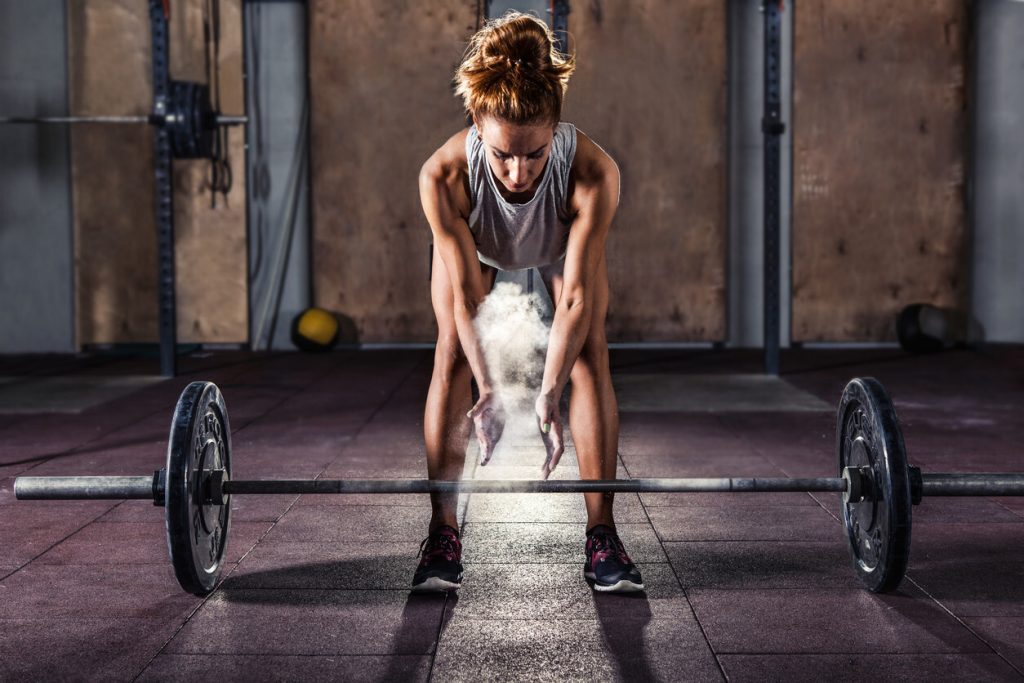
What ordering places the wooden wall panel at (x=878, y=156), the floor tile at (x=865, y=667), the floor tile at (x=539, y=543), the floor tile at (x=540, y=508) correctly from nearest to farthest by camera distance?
the floor tile at (x=865, y=667) < the floor tile at (x=539, y=543) < the floor tile at (x=540, y=508) < the wooden wall panel at (x=878, y=156)

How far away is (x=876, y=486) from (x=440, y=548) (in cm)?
76

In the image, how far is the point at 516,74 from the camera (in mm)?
1642

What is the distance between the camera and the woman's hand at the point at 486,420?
1771 millimetres

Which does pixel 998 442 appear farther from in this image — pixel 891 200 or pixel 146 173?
pixel 146 173

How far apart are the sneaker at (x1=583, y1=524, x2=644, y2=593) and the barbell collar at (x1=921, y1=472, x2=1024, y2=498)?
1.66ft

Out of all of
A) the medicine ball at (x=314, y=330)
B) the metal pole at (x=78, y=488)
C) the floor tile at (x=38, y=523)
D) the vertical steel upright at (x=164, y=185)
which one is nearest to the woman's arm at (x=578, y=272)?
the metal pole at (x=78, y=488)

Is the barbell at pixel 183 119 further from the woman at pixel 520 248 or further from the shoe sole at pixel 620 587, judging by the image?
the shoe sole at pixel 620 587

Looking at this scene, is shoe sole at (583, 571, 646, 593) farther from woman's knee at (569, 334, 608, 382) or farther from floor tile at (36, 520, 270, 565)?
floor tile at (36, 520, 270, 565)

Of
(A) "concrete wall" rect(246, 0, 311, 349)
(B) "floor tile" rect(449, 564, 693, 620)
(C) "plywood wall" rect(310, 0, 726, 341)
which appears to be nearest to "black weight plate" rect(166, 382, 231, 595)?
(B) "floor tile" rect(449, 564, 693, 620)

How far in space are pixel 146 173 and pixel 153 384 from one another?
1.84 m

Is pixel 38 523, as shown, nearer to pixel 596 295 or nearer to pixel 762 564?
pixel 596 295

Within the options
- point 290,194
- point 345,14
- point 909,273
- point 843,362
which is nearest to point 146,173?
point 290,194

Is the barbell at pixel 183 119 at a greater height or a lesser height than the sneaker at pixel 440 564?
greater

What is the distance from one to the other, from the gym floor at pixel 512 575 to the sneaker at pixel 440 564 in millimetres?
26
